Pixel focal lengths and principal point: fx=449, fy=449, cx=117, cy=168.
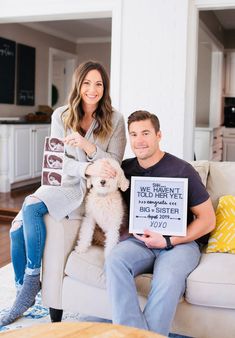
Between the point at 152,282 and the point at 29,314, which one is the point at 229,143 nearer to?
the point at 29,314

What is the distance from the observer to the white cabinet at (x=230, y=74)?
7660 millimetres

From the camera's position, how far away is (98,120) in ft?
8.01

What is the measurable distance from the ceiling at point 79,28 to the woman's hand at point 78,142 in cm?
481

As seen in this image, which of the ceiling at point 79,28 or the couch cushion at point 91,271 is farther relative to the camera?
the ceiling at point 79,28

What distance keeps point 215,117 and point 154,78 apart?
3.33 metres

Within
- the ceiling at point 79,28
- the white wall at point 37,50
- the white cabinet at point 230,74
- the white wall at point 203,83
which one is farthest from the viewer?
the white cabinet at point 230,74

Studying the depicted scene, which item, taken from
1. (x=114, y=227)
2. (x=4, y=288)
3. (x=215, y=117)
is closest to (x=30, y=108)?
(x=215, y=117)

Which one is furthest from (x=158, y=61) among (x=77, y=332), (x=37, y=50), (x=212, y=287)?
(x=37, y=50)

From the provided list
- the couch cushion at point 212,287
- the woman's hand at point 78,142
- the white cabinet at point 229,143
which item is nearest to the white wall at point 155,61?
the woman's hand at point 78,142

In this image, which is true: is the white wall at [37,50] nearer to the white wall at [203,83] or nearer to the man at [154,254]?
the white wall at [203,83]

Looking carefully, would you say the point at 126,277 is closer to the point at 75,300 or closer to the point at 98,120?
the point at 75,300

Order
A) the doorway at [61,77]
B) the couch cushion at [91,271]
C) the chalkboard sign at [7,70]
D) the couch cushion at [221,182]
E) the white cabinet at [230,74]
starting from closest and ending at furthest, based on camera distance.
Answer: the couch cushion at [91,271] < the couch cushion at [221,182] < the chalkboard sign at [7,70] < the white cabinet at [230,74] < the doorway at [61,77]

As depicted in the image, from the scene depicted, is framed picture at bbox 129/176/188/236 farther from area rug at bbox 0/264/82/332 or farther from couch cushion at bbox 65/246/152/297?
area rug at bbox 0/264/82/332

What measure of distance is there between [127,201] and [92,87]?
633mm
